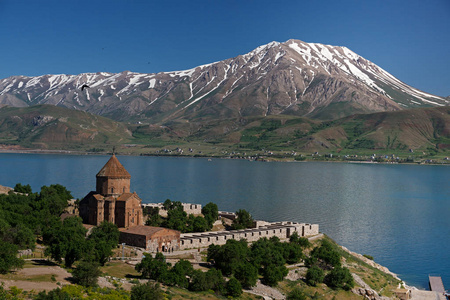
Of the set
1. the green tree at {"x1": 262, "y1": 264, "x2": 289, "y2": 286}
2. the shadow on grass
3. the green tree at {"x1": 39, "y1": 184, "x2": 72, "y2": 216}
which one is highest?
the green tree at {"x1": 39, "y1": 184, "x2": 72, "y2": 216}

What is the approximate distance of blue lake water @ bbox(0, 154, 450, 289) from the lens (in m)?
61.1

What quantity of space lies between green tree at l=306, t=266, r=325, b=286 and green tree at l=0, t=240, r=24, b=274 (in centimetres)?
2379

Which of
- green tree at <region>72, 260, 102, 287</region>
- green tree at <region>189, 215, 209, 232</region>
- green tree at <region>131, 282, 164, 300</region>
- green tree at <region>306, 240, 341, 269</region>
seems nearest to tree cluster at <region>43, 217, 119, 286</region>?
green tree at <region>72, 260, 102, 287</region>

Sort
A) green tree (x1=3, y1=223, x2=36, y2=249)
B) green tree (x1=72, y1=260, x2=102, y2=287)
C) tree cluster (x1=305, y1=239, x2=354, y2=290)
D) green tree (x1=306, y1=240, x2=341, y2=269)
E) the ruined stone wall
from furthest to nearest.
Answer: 1. green tree (x1=306, y1=240, x2=341, y2=269)
2. the ruined stone wall
3. tree cluster (x1=305, y1=239, x2=354, y2=290)
4. green tree (x1=3, y1=223, x2=36, y2=249)
5. green tree (x1=72, y1=260, x2=102, y2=287)

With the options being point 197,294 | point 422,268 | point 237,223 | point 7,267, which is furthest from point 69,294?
point 422,268

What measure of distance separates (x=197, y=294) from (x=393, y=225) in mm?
52634

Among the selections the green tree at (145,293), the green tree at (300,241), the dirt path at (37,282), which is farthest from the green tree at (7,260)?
the green tree at (300,241)

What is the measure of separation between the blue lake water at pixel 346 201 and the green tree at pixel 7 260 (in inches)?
1566

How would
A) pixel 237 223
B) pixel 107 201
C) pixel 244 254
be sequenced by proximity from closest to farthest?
1. pixel 244 254
2. pixel 107 201
3. pixel 237 223

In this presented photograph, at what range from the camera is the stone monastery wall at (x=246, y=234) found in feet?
148

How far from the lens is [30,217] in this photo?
44656mm

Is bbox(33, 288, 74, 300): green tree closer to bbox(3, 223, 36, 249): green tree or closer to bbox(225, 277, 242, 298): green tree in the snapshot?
bbox(3, 223, 36, 249): green tree

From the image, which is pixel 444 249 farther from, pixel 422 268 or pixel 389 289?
pixel 389 289

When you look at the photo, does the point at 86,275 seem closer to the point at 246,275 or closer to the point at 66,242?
the point at 66,242
